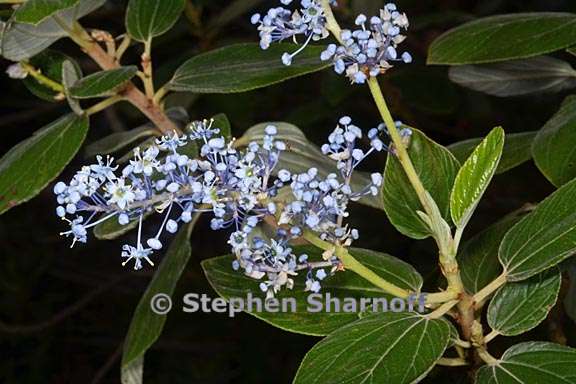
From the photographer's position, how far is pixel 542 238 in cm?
117

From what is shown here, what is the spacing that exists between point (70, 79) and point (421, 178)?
615 millimetres

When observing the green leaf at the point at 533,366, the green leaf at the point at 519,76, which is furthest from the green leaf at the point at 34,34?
the green leaf at the point at 533,366

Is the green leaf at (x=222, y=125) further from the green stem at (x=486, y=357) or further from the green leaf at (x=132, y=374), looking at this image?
the green stem at (x=486, y=357)

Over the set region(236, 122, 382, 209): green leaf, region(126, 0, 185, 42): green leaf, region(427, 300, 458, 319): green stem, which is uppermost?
region(126, 0, 185, 42): green leaf

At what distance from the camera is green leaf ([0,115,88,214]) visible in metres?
1.47

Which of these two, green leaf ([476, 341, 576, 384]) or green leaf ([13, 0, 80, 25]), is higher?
green leaf ([13, 0, 80, 25])

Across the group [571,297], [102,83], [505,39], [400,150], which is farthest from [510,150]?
[102,83]

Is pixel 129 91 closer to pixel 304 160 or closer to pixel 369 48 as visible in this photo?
pixel 304 160

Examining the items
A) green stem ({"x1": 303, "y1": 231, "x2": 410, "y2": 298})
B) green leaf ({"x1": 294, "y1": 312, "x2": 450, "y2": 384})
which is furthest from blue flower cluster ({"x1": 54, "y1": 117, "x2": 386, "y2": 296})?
green leaf ({"x1": 294, "y1": 312, "x2": 450, "y2": 384})

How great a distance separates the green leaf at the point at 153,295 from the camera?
1.45 m

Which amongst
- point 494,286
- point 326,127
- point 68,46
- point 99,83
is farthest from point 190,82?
point 68,46

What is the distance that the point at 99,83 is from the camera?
4.81 feet

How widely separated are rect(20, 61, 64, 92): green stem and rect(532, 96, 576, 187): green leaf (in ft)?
2.50

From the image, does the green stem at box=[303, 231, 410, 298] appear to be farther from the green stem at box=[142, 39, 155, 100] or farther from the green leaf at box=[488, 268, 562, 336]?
the green stem at box=[142, 39, 155, 100]
